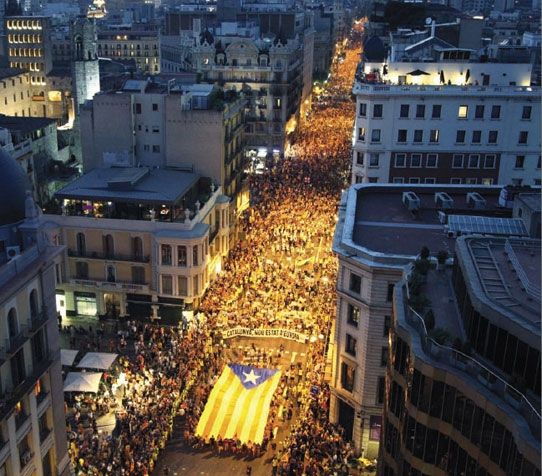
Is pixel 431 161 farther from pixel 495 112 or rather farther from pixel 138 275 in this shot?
pixel 138 275

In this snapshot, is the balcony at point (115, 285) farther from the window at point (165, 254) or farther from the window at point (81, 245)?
the window at point (165, 254)

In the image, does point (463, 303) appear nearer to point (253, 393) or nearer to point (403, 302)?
point (403, 302)

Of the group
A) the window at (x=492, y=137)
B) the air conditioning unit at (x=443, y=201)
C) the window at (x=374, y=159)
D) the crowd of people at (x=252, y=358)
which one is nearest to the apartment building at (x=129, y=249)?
the crowd of people at (x=252, y=358)

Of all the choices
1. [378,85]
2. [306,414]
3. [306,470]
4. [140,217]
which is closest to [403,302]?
[306,470]

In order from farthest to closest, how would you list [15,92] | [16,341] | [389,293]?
[15,92]
[389,293]
[16,341]

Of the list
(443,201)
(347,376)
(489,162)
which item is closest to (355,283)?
(347,376)

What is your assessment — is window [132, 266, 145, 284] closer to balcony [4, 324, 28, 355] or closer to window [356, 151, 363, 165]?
window [356, 151, 363, 165]
